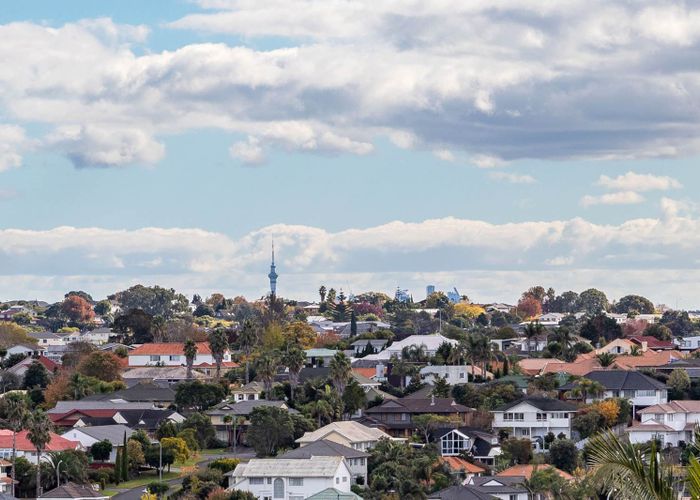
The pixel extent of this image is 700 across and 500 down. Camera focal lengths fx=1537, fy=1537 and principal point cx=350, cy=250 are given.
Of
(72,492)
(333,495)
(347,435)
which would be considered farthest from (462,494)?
(72,492)

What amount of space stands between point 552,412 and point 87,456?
1337 inches

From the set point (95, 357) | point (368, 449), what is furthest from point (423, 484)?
point (95, 357)

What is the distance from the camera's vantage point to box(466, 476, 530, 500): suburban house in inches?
3428

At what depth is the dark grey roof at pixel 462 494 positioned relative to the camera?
83625mm

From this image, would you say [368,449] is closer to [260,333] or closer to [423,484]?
[423,484]

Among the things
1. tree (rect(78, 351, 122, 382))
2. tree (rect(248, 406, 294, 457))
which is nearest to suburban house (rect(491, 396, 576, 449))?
tree (rect(248, 406, 294, 457))

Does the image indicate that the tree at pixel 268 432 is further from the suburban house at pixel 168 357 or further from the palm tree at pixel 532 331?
the palm tree at pixel 532 331

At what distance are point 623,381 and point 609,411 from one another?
968 cm

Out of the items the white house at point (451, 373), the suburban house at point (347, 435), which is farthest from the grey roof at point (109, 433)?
the white house at point (451, 373)

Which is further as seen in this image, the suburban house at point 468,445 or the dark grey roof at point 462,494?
the suburban house at point 468,445

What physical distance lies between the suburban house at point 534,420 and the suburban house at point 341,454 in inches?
647

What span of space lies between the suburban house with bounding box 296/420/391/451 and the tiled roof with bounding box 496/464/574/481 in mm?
10484

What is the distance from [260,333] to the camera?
173m

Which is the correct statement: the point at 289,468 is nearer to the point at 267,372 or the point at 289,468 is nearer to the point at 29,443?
the point at 29,443
